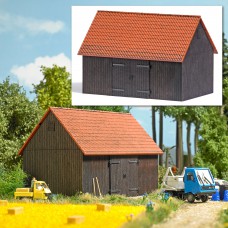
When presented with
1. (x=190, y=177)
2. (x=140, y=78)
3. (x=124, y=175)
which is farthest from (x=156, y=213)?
(x=124, y=175)

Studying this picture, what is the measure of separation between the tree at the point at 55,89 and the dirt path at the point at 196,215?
67.9 ft

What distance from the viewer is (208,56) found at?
129ft

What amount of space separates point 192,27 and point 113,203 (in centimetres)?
1070

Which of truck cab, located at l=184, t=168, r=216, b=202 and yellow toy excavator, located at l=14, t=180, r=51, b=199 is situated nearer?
yellow toy excavator, located at l=14, t=180, r=51, b=199

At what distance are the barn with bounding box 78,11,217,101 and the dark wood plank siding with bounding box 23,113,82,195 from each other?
3.41 metres

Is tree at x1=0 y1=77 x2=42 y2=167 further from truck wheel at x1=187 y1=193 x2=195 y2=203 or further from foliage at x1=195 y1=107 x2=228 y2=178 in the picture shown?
truck wheel at x1=187 y1=193 x2=195 y2=203

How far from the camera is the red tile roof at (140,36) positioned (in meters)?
36.6

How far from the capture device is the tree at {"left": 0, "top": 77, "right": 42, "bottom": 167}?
165ft

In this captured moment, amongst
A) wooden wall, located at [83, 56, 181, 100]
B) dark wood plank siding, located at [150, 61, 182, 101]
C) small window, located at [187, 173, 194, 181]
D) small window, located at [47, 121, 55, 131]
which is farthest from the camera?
small window, located at [47, 121, 55, 131]

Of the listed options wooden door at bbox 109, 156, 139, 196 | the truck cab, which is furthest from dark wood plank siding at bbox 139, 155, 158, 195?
the truck cab

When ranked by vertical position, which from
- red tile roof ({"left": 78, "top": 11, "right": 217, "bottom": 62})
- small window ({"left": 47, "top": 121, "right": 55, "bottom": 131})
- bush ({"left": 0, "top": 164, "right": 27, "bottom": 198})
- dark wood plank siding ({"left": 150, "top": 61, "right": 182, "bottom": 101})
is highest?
red tile roof ({"left": 78, "top": 11, "right": 217, "bottom": 62})

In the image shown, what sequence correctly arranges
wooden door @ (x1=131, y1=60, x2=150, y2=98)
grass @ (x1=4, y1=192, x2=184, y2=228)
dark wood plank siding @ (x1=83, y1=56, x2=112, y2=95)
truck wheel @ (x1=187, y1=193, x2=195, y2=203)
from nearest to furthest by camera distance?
grass @ (x1=4, y1=192, x2=184, y2=228) < wooden door @ (x1=131, y1=60, x2=150, y2=98) < dark wood plank siding @ (x1=83, y1=56, x2=112, y2=95) < truck wheel @ (x1=187, y1=193, x2=195, y2=203)

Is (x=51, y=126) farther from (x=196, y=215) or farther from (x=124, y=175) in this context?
(x=196, y=215)

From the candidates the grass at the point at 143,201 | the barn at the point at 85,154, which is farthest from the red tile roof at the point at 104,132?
the grass at the point at 143,201
